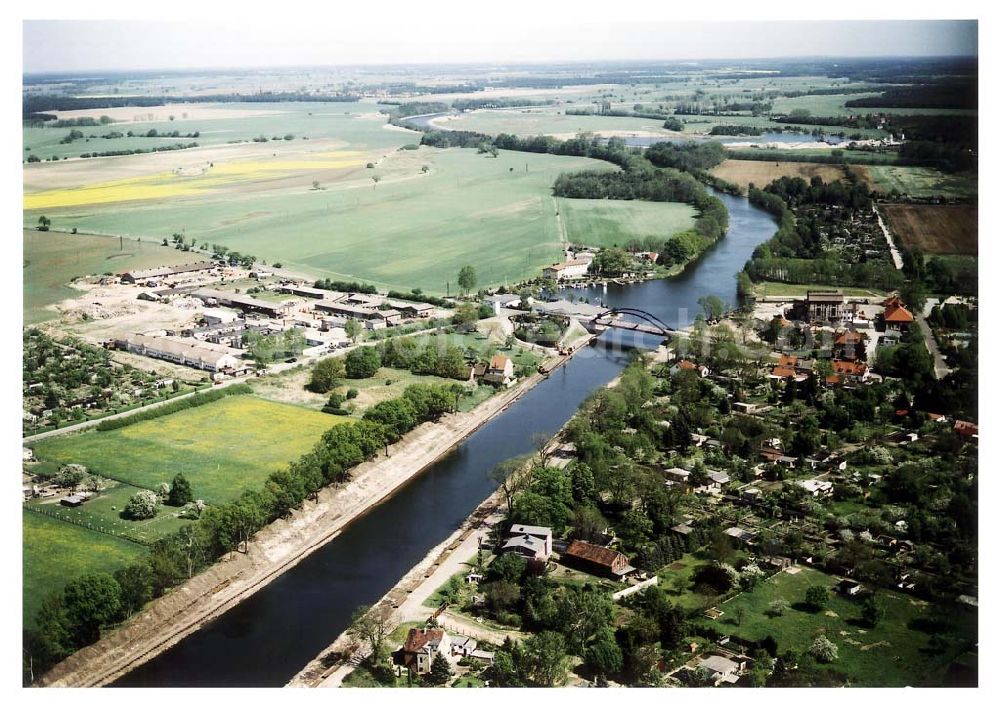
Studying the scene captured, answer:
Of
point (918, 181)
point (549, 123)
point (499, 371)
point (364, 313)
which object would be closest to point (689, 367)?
point (499, 371)

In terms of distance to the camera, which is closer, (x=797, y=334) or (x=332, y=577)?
(x=332, y=577)

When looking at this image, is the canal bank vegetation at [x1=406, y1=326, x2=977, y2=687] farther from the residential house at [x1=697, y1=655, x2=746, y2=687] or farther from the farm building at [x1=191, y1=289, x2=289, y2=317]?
the farm building at [x1=191, y1=289, x2=289, y2=317]

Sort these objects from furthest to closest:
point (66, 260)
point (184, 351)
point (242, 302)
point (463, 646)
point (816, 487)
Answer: point (242, 302)
point (66, 260)
point (184, 351)
point (816, 487)
point (463, 646)

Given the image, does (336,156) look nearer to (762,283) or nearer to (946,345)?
(762,283)

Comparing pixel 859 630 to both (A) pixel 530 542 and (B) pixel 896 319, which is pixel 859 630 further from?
(B) pixel 896 319

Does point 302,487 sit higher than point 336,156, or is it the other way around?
point 336,156

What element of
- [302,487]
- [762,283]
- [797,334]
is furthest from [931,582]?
[762,283]
